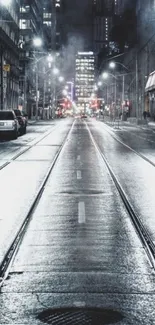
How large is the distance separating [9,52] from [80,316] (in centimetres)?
9468

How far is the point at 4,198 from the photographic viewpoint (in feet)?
46.5

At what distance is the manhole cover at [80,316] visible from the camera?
5883 millimetres

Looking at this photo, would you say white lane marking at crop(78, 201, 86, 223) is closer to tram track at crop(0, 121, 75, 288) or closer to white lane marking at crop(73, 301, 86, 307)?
tram track at crop(0, 121, 75, 288)

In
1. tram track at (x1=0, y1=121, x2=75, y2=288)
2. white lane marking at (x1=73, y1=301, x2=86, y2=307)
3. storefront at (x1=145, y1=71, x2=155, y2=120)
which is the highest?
storefront at (x1=145, y1=71, x2=155, y2=120)

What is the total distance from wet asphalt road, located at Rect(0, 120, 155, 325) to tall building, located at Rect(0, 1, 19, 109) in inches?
2815

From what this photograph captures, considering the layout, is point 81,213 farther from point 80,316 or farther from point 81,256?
point 80,316

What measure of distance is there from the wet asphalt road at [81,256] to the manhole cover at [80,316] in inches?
3.1

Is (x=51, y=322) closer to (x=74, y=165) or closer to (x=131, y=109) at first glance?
(x=74, y=165)

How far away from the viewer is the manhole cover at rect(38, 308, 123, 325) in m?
5.88

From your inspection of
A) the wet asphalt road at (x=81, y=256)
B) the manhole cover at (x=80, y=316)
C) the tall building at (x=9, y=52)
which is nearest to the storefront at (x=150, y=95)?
the tall building at (x=9, y=52)

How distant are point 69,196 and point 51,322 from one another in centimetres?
871

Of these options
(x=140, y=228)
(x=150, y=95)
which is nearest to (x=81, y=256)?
(x=140, y=228)

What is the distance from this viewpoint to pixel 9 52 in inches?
3875

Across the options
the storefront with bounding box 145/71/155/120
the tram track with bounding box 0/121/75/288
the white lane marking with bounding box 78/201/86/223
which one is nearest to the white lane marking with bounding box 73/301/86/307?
the tram track with bounding box 0/121/75/288
